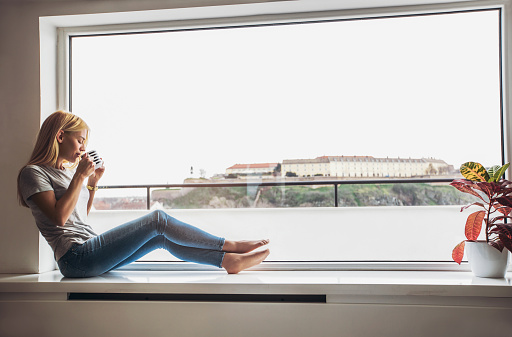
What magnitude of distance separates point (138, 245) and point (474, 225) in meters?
1.68

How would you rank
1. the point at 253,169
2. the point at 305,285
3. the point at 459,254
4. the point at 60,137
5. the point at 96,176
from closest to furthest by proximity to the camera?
the point at 305,285
the point at 459,254
the point at 60,137
the point at 96,176
the point at 253,169

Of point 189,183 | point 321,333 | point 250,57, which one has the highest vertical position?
point 250,57

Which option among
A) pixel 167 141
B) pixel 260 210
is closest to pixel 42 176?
pixel 167 141

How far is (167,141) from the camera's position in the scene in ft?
8.38

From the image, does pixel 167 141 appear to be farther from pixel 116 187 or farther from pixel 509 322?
pixel 509 322

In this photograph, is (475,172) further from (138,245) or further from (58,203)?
(58,203)

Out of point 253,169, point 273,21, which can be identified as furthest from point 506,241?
point 273,21

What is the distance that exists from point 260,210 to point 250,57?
3.08ft

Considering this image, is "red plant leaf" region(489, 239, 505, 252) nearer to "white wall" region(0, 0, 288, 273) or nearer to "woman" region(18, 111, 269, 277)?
"woman" region(18, 111, 269, 277)

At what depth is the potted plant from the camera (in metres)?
1.96

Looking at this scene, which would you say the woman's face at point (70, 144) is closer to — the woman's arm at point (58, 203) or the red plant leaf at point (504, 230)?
the woman's arm at point (58, 203)

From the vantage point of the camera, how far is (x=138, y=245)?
214 centimetres

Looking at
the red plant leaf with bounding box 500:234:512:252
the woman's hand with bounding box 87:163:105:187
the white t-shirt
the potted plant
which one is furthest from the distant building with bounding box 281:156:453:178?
the white t-shirt

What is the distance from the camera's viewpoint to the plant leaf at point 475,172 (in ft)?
6.58
